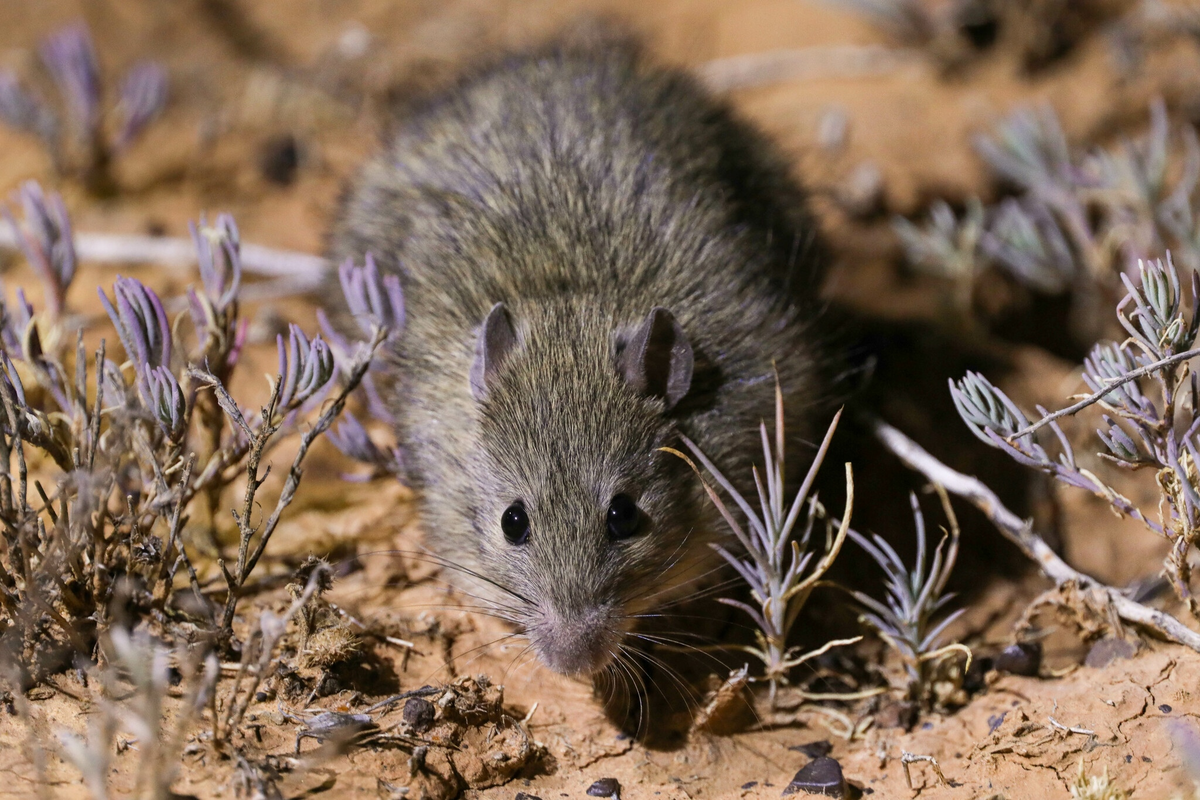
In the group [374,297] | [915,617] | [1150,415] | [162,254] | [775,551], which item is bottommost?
[915,617]

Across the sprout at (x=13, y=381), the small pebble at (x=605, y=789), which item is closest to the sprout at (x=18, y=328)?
the sprout at (x=13, y=381)

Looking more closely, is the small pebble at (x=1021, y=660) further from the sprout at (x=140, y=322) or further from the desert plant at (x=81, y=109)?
the desert plant at (x=81, y=109)

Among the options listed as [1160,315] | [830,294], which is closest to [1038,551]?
[1160,315]

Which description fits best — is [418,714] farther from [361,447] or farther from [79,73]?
[79,73]

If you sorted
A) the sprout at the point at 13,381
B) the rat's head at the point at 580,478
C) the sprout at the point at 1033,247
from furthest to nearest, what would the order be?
the sprout at the point at 1033,247 < the rat's head at the point at 580,478 < the sprout at the point at 13,381

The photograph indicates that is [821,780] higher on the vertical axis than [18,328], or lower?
lower

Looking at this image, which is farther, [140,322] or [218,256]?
[218,256]

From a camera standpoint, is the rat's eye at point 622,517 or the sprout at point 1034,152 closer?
the rat's eye at point 622,517
